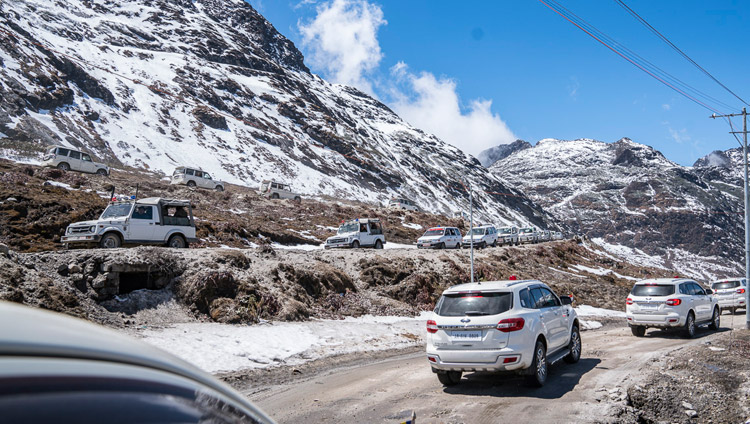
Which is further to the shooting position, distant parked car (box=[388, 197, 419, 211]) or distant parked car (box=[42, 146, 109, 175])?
distant parked car (box=[388, 197, 419, 211])

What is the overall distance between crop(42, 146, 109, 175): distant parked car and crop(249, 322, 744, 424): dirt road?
35077 mm

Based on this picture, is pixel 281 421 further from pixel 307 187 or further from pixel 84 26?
pixel 84 26

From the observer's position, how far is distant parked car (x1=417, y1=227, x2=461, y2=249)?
1398 inches

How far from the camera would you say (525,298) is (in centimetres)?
927

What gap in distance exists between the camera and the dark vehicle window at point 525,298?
29.8ft

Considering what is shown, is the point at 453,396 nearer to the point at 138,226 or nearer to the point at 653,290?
the point at 653,290

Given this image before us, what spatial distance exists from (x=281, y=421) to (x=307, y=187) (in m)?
73.9

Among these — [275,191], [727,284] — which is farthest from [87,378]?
[275,191]

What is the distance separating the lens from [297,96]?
127m

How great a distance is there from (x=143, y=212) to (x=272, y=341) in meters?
8.56

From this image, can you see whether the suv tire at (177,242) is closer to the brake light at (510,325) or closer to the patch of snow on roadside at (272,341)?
the patch of snow on roadside at (272,341)

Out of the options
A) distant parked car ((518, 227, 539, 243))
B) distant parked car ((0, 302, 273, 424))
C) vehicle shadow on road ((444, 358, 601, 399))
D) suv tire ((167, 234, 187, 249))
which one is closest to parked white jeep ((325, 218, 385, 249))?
suv tire ((167, 234, 187, 249))

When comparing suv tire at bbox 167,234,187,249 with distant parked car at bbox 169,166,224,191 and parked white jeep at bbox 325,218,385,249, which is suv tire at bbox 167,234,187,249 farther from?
distant parked car at bbox 169,166,224,191

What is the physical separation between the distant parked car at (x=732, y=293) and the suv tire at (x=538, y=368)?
21872 mm
